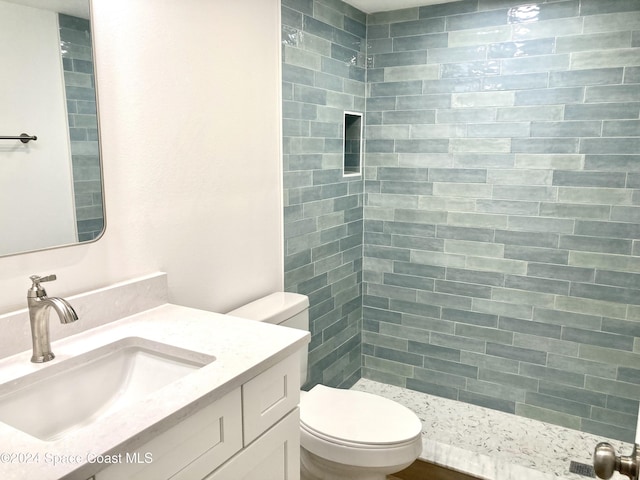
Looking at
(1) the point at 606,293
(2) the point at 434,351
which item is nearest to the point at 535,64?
(1) the point at 606,293

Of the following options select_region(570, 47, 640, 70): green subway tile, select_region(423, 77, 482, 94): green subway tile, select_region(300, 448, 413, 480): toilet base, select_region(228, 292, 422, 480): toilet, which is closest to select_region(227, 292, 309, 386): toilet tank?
select_region(228, 292, 422, 480): toilet

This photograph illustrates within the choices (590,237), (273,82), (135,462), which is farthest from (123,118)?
(590,237)

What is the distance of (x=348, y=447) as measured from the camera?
191 centimetres

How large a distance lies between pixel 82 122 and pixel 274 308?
107 cm

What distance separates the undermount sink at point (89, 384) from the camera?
1.21m

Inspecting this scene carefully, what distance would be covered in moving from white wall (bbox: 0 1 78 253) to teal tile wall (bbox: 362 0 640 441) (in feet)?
4.62

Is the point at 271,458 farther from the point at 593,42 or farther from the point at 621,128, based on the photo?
the point at 593,42

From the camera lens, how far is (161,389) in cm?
116

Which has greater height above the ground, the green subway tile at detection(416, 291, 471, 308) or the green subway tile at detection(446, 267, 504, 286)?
the green subway tile at detection(446, 267, 504, 286)

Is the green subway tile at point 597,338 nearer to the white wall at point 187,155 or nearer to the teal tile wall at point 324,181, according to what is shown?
the teal tile wall at point 324,181

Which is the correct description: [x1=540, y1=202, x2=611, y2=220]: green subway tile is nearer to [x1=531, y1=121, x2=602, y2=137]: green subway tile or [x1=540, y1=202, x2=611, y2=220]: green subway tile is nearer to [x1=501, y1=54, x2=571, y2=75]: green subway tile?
[x1=531, y1=121, x2=602, y2=137]: green subway tile

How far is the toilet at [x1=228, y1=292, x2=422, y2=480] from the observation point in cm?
192

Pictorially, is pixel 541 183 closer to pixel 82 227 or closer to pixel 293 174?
pixel 293 174

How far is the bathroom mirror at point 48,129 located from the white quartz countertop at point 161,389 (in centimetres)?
31
